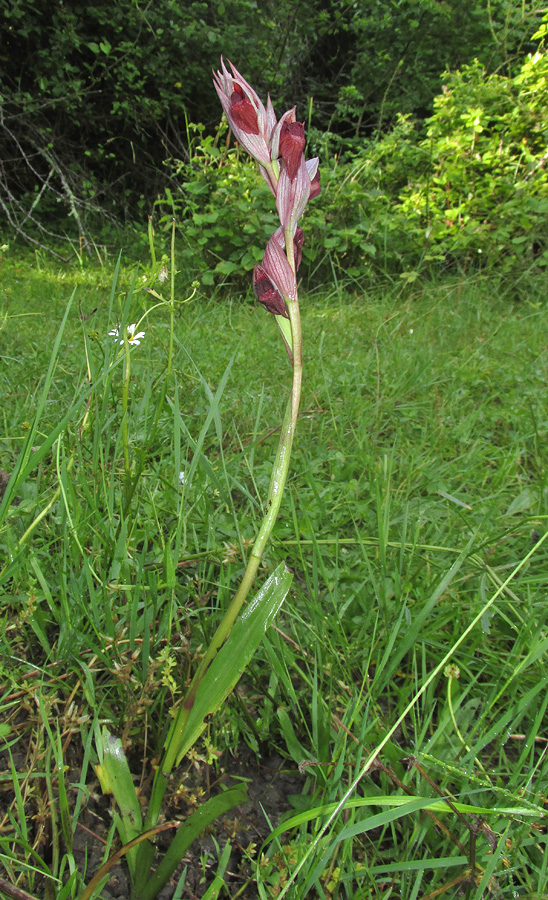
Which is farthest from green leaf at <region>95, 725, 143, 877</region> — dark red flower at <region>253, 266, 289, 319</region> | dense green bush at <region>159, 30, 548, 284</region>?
dense green bush at <region>159, 30, 548, 284</region>

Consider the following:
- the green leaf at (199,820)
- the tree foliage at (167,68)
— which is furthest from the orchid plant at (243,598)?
the tree foliage at (167,68)

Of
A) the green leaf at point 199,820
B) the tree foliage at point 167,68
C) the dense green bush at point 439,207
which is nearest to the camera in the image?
the green leaf at point 199,820

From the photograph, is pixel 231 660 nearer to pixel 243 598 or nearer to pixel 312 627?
pixel 243 598

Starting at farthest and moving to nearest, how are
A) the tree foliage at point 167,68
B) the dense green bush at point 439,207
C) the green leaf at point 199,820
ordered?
the tree foliage at point 167,68 → the dense green bush at point 439,207 → the green leaf at point 199,820

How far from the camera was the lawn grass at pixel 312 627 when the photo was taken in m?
0.59

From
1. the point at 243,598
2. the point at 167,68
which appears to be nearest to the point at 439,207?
the point at 167,68

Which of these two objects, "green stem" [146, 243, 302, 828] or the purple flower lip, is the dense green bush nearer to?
the purple flower lip

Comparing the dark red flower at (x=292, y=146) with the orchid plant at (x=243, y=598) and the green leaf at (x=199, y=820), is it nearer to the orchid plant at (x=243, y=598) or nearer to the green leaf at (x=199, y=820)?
the orchid plant at (x=243, y=598)

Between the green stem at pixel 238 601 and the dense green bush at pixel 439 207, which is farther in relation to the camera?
the dense green bush at pixel 439 207

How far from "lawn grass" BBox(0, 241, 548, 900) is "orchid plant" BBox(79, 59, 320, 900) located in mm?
49

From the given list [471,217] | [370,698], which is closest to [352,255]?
[471,217]

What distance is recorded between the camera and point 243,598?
560mm

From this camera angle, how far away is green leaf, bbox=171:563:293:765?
0.55 meters

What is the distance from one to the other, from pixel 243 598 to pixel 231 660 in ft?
0.21
